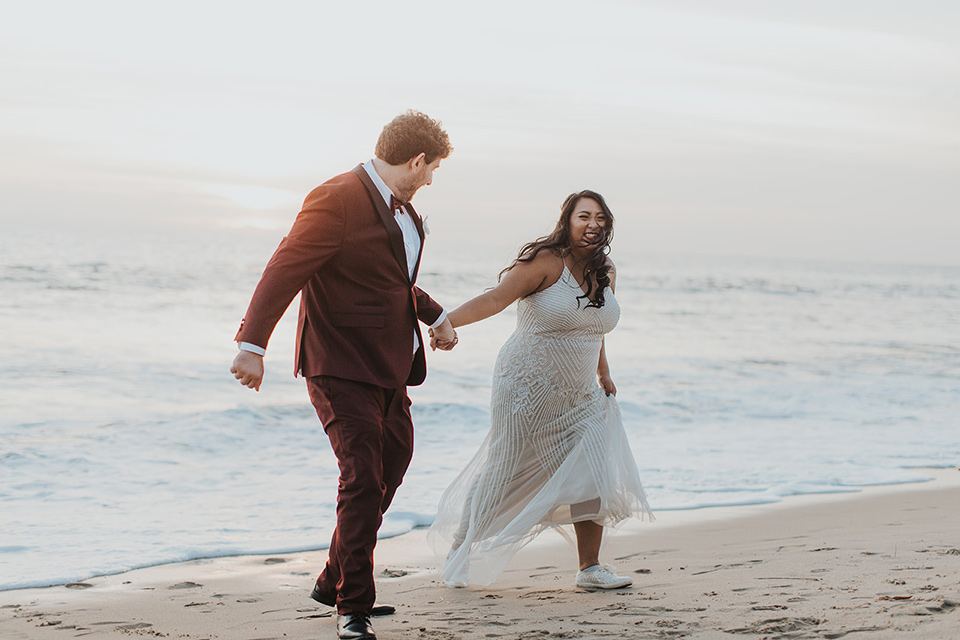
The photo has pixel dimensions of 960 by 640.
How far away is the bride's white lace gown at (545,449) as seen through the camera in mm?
3834

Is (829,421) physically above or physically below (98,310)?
below

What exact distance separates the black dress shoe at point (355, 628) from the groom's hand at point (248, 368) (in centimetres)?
88

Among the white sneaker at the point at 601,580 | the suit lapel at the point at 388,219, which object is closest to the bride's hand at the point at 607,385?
the white sneaker at the point at 601,580

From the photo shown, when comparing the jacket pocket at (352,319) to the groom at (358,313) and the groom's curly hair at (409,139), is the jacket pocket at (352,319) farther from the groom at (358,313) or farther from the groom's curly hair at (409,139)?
the groom's curly hair at (409,139)

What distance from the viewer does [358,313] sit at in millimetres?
2986

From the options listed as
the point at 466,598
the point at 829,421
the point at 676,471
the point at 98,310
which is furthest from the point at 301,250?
the point at 98,310

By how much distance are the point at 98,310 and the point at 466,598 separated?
669 inches

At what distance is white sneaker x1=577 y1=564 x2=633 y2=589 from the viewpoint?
3811 millimetres

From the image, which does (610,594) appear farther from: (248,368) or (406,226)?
(248,368)

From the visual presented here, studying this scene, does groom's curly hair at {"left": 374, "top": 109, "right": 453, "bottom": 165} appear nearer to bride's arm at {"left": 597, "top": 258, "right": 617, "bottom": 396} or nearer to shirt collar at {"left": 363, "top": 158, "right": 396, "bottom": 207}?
shirt collar at {"left": 363, "top": 158, "right": 396, "bottom": 207}

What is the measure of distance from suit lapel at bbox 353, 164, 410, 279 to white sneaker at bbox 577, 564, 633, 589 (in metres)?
1.66

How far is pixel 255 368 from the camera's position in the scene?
2766 millimetres

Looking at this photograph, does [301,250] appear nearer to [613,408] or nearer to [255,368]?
[255,368]

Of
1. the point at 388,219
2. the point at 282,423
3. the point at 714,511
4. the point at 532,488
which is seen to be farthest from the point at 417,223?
the point at 282,423
